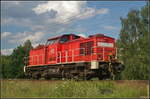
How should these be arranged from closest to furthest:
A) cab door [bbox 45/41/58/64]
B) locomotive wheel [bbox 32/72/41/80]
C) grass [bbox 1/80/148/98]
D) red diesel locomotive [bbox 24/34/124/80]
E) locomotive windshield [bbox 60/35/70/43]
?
grass [bbox 1/80/148/98], red diesel locomotive [bbox 24/34/124/80], locomotive windshield [bbox 60/35/70/43], cab door [bbox 45/41/58/64], locomotive wheel [bbox 32/72/41/80]

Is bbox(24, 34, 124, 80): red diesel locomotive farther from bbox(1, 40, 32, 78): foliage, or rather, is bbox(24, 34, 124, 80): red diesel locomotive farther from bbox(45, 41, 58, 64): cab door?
bbox(1, 40, 32, 78): foliage

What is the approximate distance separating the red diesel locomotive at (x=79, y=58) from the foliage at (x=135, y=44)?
12.2m

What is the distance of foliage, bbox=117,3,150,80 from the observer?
103 ft

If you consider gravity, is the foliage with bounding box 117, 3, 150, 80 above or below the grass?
above

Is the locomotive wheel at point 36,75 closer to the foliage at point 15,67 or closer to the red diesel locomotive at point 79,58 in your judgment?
the red diesel locomotive at point 79,58

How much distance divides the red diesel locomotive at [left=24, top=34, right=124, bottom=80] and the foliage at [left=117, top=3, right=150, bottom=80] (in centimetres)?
1222

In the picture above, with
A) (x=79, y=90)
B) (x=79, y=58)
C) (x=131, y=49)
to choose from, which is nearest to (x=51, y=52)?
(x=79, y=58)

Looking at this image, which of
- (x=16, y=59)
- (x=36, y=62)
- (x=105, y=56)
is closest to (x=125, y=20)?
(x=16, y=59)

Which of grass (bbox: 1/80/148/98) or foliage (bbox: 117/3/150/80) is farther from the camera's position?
foliage (bbox: 117/3/150/80)

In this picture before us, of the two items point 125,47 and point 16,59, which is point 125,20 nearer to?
point 125,47

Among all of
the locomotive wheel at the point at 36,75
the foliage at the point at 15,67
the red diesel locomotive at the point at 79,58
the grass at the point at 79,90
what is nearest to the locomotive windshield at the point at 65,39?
the red diesel locomotive at the point at 79,58

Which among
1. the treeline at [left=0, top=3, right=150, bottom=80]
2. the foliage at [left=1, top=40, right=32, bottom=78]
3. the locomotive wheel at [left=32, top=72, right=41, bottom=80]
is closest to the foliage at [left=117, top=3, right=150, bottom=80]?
the treeline at [left=0, top=3, right=150, bottom=80]

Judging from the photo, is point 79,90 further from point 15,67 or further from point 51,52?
point 15,67

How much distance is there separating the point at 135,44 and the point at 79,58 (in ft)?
72.0
